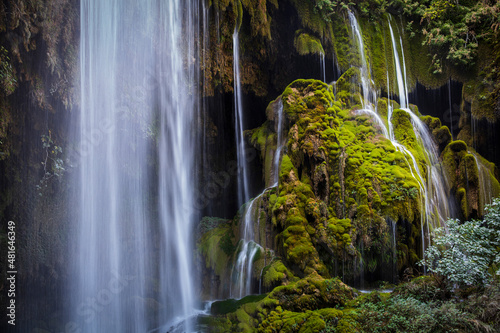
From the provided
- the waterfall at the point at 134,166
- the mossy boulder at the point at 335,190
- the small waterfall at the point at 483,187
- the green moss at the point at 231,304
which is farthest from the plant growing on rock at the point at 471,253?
the waterfall at the point at 134,166

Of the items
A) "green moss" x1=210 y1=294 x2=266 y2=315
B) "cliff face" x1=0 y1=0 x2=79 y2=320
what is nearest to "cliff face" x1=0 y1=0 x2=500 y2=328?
"cliff face" x1=0 y1=0 x2=79 y2=320

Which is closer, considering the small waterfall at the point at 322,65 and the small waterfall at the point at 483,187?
the small waterfall at the point at 483,187

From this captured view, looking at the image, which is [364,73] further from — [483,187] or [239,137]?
[483,187]

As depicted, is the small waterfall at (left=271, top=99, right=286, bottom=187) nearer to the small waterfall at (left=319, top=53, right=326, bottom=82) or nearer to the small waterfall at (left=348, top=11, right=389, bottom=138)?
the small waterfall at (left=348, top=11, right=389, bottom=138)

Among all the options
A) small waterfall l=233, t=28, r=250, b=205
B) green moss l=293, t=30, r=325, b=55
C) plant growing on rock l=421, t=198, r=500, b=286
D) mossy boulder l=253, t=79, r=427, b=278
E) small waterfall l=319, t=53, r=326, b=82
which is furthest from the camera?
small waterfall l=319, t=53, r=326, b=82

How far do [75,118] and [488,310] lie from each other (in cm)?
1142

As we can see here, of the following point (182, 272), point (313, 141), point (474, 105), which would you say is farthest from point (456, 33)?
point (182, 272)

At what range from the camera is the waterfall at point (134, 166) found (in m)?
10.1

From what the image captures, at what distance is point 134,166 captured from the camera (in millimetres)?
11961

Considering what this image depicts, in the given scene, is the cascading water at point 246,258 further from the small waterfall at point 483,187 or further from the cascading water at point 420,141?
the small waterfall at point 483,187

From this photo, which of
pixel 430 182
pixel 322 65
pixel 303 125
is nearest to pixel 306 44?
pixel 322 65

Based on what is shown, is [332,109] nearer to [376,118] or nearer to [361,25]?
[376,118]

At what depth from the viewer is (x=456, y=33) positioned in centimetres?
1411

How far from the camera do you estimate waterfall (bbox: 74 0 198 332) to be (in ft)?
33.2
